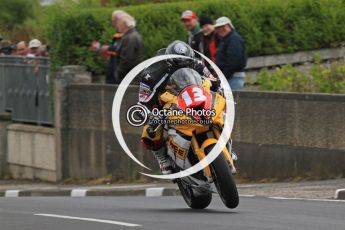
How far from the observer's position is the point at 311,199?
1523 centimetres

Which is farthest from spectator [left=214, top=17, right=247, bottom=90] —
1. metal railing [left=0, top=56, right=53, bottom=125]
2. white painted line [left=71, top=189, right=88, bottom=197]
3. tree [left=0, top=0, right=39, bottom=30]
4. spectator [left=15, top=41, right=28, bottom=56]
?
tree [left=0, top=0, right=39, bottom=30]

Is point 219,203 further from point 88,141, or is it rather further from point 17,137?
point 17,137

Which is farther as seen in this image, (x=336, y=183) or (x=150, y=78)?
(x=336, y=183)

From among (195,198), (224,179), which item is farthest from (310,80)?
(224,179)

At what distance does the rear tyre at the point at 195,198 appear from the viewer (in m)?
13.9

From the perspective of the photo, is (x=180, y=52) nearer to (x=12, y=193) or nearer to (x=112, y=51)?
(x=112, y=51)

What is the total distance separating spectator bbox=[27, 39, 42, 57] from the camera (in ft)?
81.6

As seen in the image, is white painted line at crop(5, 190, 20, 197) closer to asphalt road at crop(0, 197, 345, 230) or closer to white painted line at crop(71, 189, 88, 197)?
white painted line at crop(71, 189, 88, 197)

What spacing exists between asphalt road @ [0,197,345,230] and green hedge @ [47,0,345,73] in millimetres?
7450

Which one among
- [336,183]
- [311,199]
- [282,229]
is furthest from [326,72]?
[282,229]

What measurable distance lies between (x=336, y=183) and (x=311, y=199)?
5.76 feet

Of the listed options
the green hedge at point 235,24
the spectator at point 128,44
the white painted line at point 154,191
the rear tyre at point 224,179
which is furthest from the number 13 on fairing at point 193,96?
the green hedge at point 235,24

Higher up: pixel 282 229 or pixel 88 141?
pixel 282 229

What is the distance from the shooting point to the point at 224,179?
1274cm
